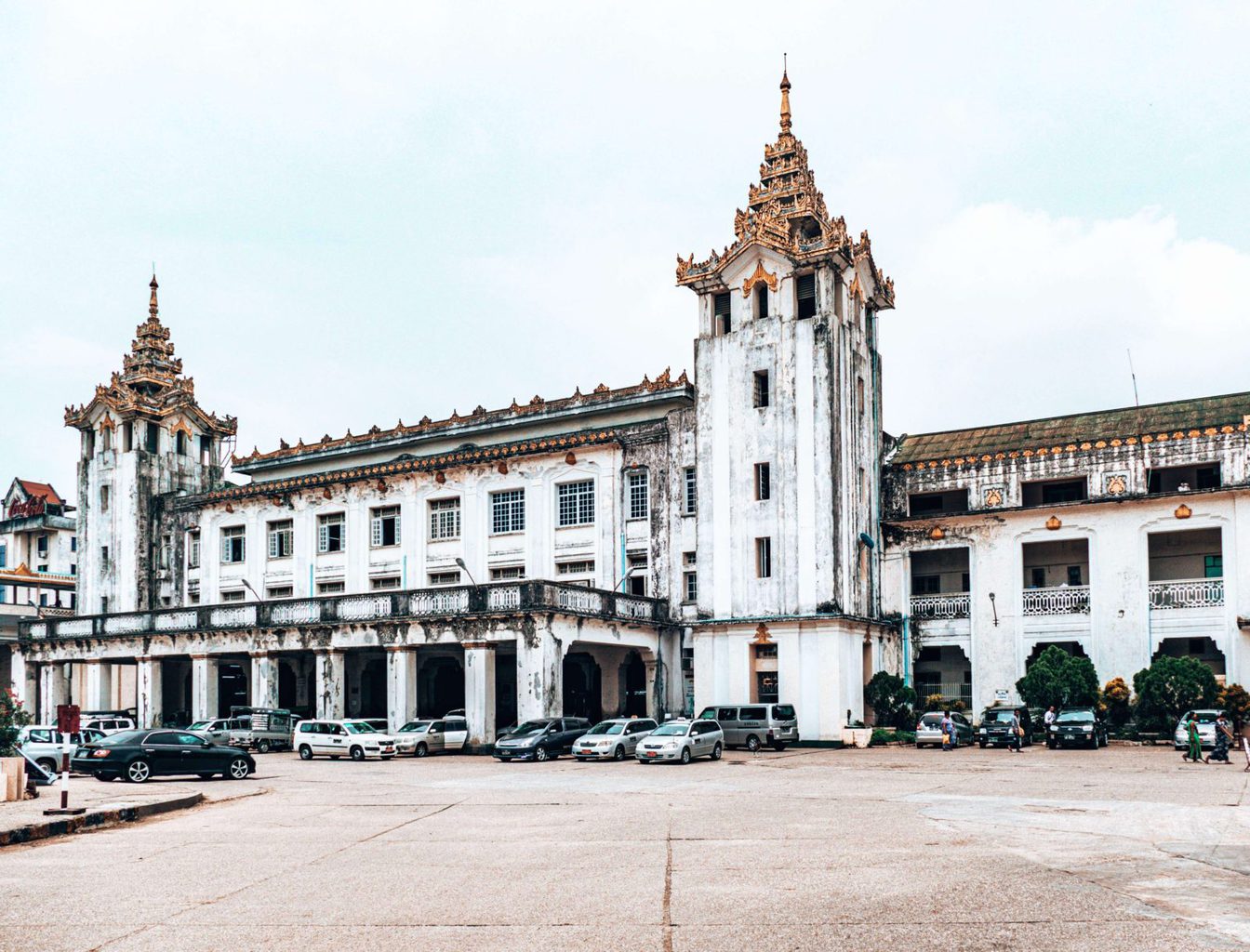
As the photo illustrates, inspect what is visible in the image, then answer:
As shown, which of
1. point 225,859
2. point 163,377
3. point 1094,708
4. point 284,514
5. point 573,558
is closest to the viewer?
point 225,859

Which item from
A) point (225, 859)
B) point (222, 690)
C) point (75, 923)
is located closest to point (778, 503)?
point (222, 690)

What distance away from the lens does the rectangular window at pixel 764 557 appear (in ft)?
162

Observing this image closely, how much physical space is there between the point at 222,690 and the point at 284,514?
9.23 metres

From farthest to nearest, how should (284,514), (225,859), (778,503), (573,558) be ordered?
(284,514) → (573,558) → (778,503) → (225,859)

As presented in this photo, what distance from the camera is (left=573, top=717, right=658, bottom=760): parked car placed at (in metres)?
38.9

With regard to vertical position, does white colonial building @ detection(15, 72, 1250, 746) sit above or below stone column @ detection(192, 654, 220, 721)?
above

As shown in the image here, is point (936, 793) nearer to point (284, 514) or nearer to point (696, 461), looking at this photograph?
point (696, 461)

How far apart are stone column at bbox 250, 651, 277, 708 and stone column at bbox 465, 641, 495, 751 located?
10642mm

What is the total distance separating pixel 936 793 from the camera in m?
25.8

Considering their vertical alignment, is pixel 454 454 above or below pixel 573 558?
above

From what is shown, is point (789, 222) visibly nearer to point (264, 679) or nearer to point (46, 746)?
point (264, 679)

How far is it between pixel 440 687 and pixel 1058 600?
2496 cm

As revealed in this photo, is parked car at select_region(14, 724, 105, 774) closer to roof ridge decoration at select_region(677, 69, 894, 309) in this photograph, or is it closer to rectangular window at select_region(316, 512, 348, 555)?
rectangular window at select_region(316, 512, 348, 555)

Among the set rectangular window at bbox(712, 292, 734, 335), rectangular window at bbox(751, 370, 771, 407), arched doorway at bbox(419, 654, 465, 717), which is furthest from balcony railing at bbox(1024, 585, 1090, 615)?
arched doorway at bbox(419, 654, 465, 717)
